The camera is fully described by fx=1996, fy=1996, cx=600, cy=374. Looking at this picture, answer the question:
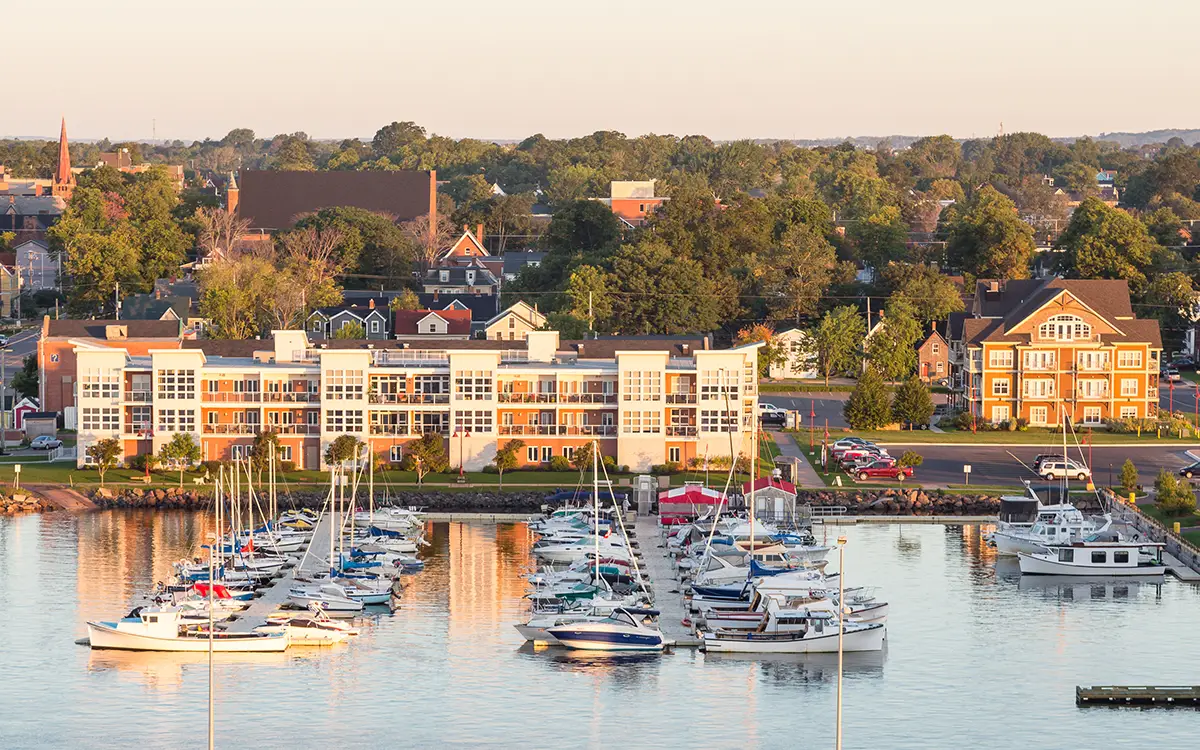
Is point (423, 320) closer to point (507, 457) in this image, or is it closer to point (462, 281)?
point (462, 281)

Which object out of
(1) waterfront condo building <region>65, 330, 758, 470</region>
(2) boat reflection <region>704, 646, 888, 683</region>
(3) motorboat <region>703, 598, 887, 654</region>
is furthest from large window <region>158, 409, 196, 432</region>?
(2) boat reflection <region>704, 646, 888, 683</region>

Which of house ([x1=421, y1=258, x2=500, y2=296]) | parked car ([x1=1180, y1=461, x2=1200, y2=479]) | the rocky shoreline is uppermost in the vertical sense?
house ([x1=421, y1=258, x2=500, y2=296])

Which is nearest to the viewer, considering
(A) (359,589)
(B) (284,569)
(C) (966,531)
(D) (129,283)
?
(A) (359,589)

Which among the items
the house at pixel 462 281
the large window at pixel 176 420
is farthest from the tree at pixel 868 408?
the house at pixel 462 281

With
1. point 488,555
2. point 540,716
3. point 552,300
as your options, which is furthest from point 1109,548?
point 552,300

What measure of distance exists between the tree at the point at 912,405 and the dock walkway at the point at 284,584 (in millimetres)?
26022

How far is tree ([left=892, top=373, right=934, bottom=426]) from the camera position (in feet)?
255

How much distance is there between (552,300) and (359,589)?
50.6 meters

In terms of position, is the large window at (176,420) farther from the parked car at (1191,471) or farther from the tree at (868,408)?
the parked car at (1191,471)

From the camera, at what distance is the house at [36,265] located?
439 ft

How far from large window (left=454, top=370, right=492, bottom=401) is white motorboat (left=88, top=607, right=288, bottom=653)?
23.7m

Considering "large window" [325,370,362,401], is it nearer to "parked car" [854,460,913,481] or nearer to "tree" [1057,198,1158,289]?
"parked car" [854,460,913,481]

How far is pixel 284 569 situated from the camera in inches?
2136

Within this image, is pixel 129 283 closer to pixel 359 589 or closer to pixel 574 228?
pixel 574 228
